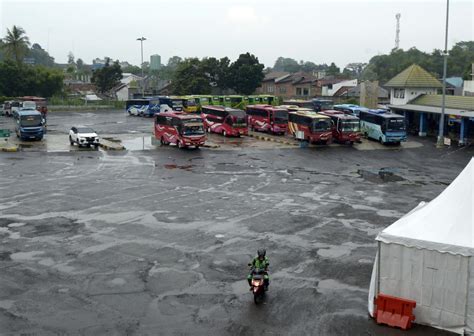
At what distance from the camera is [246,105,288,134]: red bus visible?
4538 centimetres

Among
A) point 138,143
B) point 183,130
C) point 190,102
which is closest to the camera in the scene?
point 183,130

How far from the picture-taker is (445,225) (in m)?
11.2

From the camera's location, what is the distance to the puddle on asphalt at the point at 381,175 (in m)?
27.5

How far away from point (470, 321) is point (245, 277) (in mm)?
5321

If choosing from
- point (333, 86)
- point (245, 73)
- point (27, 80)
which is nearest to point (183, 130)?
point (245, 73)

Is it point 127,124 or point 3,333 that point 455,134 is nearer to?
point 127,124

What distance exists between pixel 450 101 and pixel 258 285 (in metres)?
37.4

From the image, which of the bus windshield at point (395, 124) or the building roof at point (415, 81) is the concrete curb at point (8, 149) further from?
the building roof at point (415, 81)

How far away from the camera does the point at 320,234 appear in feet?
57.4

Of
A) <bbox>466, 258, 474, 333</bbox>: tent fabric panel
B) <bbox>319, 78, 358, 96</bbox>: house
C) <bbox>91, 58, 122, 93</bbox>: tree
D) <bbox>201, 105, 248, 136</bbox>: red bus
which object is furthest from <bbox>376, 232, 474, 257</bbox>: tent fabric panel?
<bbox>91, 58, 122, 93</bbox>: tree

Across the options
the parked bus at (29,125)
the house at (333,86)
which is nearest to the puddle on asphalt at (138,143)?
the parked bus at (29,125)

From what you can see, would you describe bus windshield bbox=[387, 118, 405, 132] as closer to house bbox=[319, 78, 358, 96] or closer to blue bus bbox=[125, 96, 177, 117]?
blue bus bbox=[125, 96, 177, 117]

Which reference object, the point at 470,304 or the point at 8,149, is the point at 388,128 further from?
the point at 470,304

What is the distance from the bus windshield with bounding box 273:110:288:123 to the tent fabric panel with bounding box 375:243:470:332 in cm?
3439
